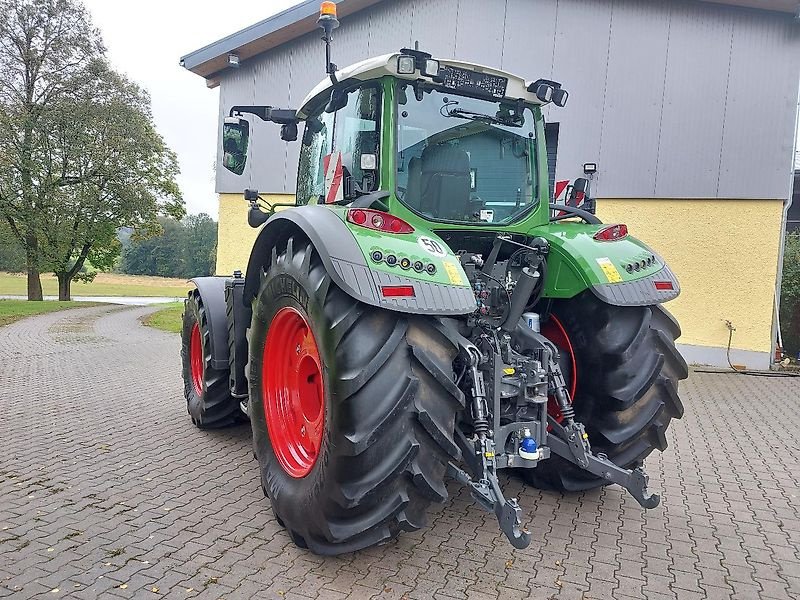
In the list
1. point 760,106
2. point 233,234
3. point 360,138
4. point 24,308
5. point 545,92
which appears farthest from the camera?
point 24,308

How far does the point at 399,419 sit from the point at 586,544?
1407 mm

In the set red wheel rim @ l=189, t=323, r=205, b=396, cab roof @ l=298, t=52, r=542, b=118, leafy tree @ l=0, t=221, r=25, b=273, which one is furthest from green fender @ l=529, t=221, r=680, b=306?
leafy tree @ l=0, t=221, r=25, b=273

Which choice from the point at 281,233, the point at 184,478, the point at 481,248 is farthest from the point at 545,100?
the point at 184,478

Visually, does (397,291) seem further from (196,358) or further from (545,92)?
(196,358)

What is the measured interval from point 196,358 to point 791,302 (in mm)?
9421

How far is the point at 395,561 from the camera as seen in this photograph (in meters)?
2.98

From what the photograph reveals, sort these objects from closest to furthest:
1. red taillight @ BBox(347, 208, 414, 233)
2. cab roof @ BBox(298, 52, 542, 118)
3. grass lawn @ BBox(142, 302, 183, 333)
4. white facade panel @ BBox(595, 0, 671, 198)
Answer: red taillight @ BBox(347, 208, 414, 233), cab roof @ BBox(298, 52, 542, 118), white facade panel @ BBox(595, 0, 671, 198), grass lawn @ BBox(142, 302, 183, 333)

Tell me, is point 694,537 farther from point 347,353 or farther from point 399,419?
point 347,353

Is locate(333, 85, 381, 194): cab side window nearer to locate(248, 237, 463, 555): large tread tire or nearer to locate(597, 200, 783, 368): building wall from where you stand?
locate(248, 237, 463, 555): large tread tire

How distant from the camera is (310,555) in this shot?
3.03 m

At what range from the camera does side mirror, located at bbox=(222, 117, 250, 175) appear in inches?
171

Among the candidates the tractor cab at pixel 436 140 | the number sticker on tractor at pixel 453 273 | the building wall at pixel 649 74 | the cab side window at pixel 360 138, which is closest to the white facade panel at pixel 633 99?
the building wall at pixel 649 74

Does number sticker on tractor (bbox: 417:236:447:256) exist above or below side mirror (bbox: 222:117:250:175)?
below

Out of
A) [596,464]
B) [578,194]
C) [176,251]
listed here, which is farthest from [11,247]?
[176,251]
